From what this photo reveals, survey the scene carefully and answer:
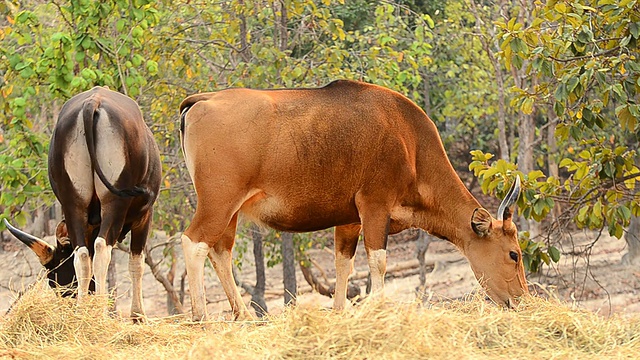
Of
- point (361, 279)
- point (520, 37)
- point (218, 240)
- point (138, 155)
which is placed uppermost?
point (520, 37)

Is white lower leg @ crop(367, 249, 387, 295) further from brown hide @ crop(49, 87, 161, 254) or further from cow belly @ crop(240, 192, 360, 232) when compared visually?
brown hide @ crop(49, 87, 161, 254)

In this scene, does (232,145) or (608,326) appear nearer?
(608,326)

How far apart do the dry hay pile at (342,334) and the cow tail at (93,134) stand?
1112 millimetres

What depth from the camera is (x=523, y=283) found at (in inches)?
285

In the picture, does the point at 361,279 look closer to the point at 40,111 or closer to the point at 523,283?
the point at 40,111

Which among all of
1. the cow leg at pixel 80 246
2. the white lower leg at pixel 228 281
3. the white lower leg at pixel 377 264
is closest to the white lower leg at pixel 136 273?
the cow leg at pixel 80 246

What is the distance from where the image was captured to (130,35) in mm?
9273

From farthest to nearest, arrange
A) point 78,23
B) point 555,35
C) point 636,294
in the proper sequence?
point 636,294 → point 78,23 → point 555,35

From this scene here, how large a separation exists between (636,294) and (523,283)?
8.06 metres

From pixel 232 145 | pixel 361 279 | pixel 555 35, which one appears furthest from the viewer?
pixel 361 279

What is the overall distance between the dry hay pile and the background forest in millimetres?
2353

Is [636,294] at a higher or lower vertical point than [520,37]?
lower

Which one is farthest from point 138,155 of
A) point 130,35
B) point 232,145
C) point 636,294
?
point 636,294

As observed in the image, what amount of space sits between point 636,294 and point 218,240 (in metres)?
9.40
